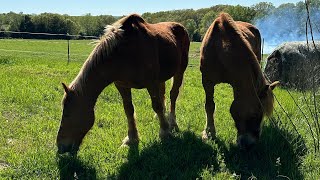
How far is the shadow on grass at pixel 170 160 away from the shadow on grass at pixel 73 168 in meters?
0.29

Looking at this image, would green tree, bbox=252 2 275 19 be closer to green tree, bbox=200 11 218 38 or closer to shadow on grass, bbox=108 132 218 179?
green tree, bbox=200 11 218 38

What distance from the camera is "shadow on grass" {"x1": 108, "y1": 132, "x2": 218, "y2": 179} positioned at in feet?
13.9

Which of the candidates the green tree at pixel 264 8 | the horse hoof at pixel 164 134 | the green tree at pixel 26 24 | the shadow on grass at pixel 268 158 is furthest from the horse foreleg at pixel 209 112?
the green tree at pixel 26 24

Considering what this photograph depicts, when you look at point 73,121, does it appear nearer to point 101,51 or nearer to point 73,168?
point 73,168

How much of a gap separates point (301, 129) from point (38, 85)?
19.1 ft

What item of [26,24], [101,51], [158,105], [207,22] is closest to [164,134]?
[158,105]

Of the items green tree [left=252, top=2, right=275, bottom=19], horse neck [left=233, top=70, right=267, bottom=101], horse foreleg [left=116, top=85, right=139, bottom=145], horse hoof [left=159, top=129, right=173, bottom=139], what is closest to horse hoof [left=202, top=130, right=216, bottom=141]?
horse hoof [left=159, top=129, right=173, bottom=139]

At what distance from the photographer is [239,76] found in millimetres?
4848

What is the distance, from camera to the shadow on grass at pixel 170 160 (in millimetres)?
4246

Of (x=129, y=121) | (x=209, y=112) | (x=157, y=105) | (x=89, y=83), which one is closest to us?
(x=89, y=83)

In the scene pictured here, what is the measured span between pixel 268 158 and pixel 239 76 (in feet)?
3.74

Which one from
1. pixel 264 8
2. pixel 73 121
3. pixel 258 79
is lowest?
pixel 73 121

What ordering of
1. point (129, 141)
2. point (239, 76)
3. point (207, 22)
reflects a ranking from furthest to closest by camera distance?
point (207, 22), point (129, 141), point (239, 76)

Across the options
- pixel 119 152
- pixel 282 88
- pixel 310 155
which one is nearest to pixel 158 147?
pixel 119 152
